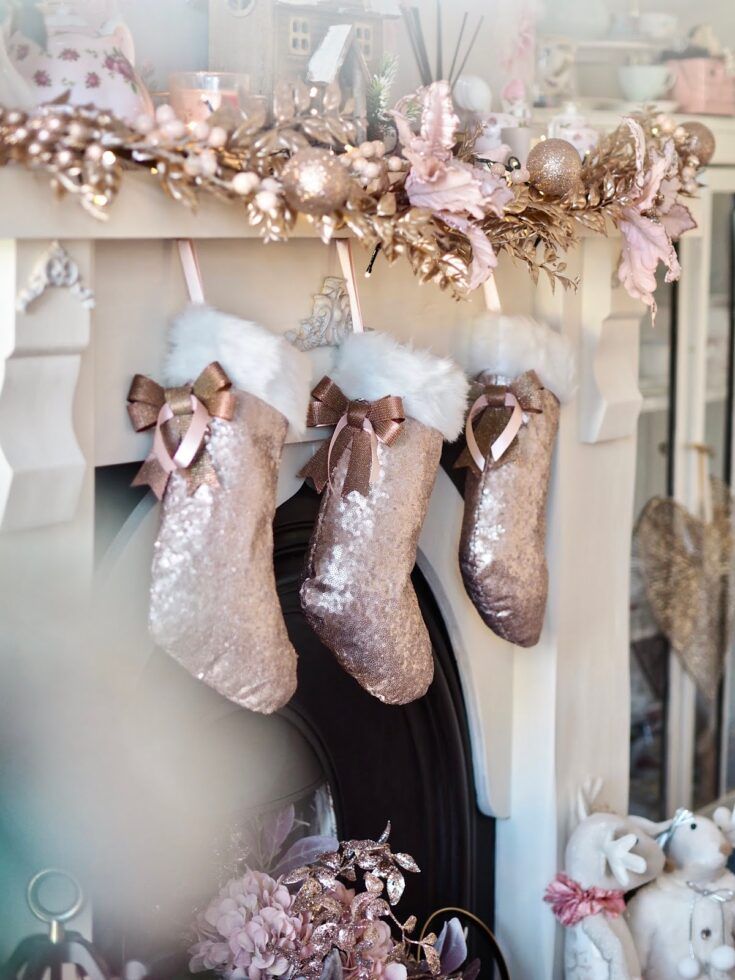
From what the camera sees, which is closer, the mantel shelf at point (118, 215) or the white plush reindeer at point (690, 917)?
the mantel shelf at point (118, 215)

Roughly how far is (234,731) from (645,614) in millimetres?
1200

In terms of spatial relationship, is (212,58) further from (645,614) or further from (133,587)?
(645,614)

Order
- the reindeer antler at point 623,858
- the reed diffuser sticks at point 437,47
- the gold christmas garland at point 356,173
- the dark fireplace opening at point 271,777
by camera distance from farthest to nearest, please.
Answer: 1. the reindeer antler at point 623,858
2. the reed diffuser sticks at point 437,47
3. the dark fireplace opening at point 271,777
4. the gold christmas garland at point 356,173

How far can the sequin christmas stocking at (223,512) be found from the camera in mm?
1156

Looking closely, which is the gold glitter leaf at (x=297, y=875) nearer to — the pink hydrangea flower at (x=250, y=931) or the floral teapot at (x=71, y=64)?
the pink hydrangea flower at (x=250, y=931)

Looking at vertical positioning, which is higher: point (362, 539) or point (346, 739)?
point (362, 539)

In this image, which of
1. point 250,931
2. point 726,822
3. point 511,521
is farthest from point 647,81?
point 250,931

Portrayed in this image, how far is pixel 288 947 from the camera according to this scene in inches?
50.7

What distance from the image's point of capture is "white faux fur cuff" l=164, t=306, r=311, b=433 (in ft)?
3.83

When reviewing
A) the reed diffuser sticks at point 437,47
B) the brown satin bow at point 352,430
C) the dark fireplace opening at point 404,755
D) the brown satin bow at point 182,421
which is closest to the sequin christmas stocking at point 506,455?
the dark fireplace opening at point 404,755

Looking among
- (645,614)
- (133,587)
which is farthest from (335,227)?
(645,614)

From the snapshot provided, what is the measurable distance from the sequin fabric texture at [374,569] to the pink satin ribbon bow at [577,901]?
49 cm

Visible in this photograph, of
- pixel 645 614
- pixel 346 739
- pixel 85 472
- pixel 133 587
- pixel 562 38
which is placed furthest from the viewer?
pixel 645 614

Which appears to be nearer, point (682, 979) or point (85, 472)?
point (85, 472)
